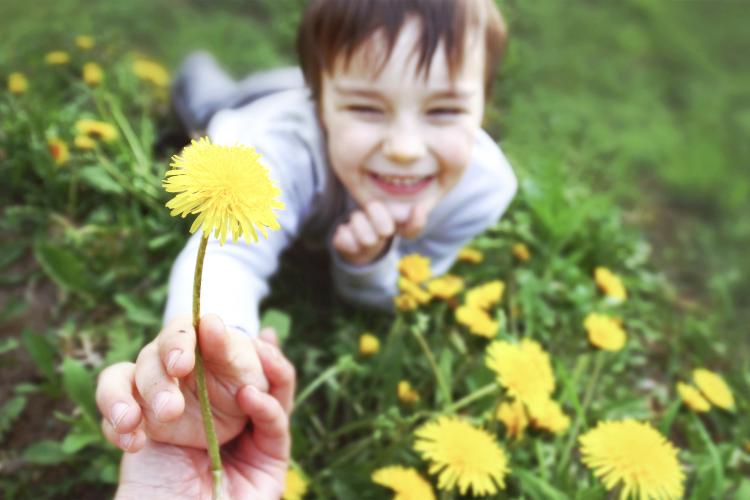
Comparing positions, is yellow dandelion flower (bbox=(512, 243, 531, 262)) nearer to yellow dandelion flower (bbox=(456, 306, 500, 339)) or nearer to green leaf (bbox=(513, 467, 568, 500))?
yellow dandelion flower (bbox=(456, 306, 500, 339))

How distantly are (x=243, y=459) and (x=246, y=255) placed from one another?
1.14 feet

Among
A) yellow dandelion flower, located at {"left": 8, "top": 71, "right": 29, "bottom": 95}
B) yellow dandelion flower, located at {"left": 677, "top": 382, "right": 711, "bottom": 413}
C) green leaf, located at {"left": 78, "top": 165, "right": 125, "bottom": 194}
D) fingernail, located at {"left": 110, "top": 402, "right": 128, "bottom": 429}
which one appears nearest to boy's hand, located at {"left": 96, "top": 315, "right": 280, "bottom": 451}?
fingernail, located at {"left": 110, "top": 402, "right": 128, "bottom": 429}

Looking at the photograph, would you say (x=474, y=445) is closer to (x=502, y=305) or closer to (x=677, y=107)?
(x=502, y=305)

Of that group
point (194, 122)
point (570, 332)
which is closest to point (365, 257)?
point (570, 332)

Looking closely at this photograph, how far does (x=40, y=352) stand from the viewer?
1.29m

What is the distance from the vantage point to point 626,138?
9.32 feet

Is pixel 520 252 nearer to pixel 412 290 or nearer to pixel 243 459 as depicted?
pixel 412 290

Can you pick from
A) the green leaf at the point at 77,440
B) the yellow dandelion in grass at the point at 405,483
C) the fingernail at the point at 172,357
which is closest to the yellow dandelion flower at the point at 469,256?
the yellow dandelion in grass at the point at 405,483

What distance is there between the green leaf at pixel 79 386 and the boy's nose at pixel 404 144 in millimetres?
646

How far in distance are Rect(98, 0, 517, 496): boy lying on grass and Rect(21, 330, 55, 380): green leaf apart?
12.7 inches

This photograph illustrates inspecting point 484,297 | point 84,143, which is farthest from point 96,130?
point 484,297

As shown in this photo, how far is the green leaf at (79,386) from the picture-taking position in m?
1.21

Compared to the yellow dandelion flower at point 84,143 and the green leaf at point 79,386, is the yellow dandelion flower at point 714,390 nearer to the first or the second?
the green leaf at point 79,386

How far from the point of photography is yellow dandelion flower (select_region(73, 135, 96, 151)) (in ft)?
5.10
